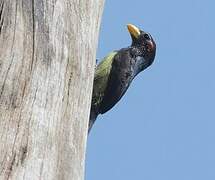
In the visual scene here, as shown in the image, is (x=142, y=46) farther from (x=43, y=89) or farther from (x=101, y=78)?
(x=43, y=89)

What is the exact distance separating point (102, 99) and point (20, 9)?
1925mm

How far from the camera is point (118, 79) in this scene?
480 centimetres

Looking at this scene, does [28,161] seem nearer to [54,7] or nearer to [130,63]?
[54,7]

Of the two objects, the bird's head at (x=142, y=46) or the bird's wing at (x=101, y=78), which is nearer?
the bird's wing at (x=101, y=78)

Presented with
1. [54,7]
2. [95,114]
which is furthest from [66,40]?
[95,114]

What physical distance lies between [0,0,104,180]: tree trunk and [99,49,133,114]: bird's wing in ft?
5.45

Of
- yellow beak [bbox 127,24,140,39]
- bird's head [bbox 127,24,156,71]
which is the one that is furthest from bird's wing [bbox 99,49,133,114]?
yellow beak [bbox 127,24,140,39]

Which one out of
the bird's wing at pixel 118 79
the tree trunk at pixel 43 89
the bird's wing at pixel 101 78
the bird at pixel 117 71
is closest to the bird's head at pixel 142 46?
the bird at pixel 117 71

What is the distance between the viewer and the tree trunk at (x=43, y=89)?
8.38 ft

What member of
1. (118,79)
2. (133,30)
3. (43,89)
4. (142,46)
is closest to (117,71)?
(118,79)

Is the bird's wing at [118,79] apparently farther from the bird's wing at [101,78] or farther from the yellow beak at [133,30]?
the yellow beak at [133,30]

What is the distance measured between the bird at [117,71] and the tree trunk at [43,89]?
1387 millimetres

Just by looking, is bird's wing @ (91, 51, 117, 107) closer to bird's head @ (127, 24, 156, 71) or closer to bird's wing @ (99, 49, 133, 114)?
bird's wing @ (99, 49, 133, 114)

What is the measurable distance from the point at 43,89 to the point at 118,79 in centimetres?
214
